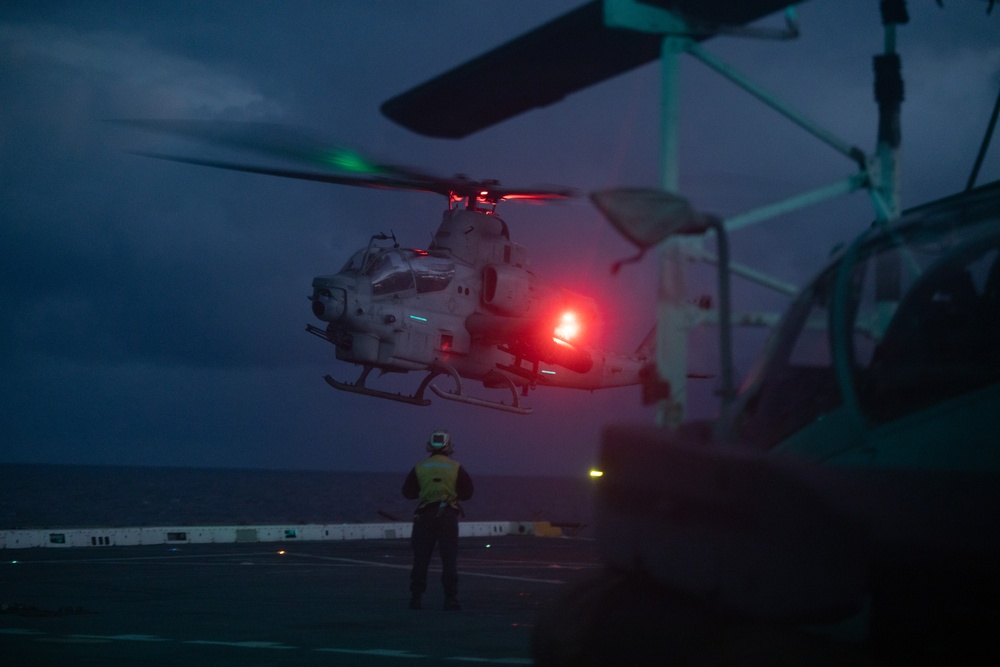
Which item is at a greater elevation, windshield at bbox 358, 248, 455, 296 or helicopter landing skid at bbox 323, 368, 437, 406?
windshield at bbox 358, 248, 455, 296

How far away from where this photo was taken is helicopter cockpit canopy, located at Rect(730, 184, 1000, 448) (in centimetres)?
345

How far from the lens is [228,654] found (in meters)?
8.17

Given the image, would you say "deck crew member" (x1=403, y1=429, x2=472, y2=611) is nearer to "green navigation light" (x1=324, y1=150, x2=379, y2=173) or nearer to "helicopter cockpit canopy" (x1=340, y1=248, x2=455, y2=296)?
"green navigation light" (x1=324, y1=150, x2=379, y2=173)

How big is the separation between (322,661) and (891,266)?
5.32 metres

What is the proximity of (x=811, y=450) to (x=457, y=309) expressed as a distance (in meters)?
17.7

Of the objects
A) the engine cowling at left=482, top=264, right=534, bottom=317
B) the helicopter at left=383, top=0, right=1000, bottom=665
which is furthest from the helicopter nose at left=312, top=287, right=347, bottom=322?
the helicopter at left=383, top=0, right=1000, bottom=665

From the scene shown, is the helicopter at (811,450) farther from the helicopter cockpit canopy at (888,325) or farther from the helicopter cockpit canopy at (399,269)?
the helicopter cockpit canopy at (399,269)

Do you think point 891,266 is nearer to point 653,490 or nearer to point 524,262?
point 653,490

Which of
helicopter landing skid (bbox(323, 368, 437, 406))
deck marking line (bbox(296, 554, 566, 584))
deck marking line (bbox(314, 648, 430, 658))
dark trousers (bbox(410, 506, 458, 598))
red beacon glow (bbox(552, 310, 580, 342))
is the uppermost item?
red beacon glow (bbox(552, 310, 580, 342))

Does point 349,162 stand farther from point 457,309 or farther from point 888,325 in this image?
point 888,325

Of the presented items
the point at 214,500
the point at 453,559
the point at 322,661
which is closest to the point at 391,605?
the point at 453,559

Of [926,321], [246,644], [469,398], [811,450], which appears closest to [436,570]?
[469,398]

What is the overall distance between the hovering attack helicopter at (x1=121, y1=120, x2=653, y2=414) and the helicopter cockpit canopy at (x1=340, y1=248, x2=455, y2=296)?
18 mm

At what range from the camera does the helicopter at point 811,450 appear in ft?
9.71
